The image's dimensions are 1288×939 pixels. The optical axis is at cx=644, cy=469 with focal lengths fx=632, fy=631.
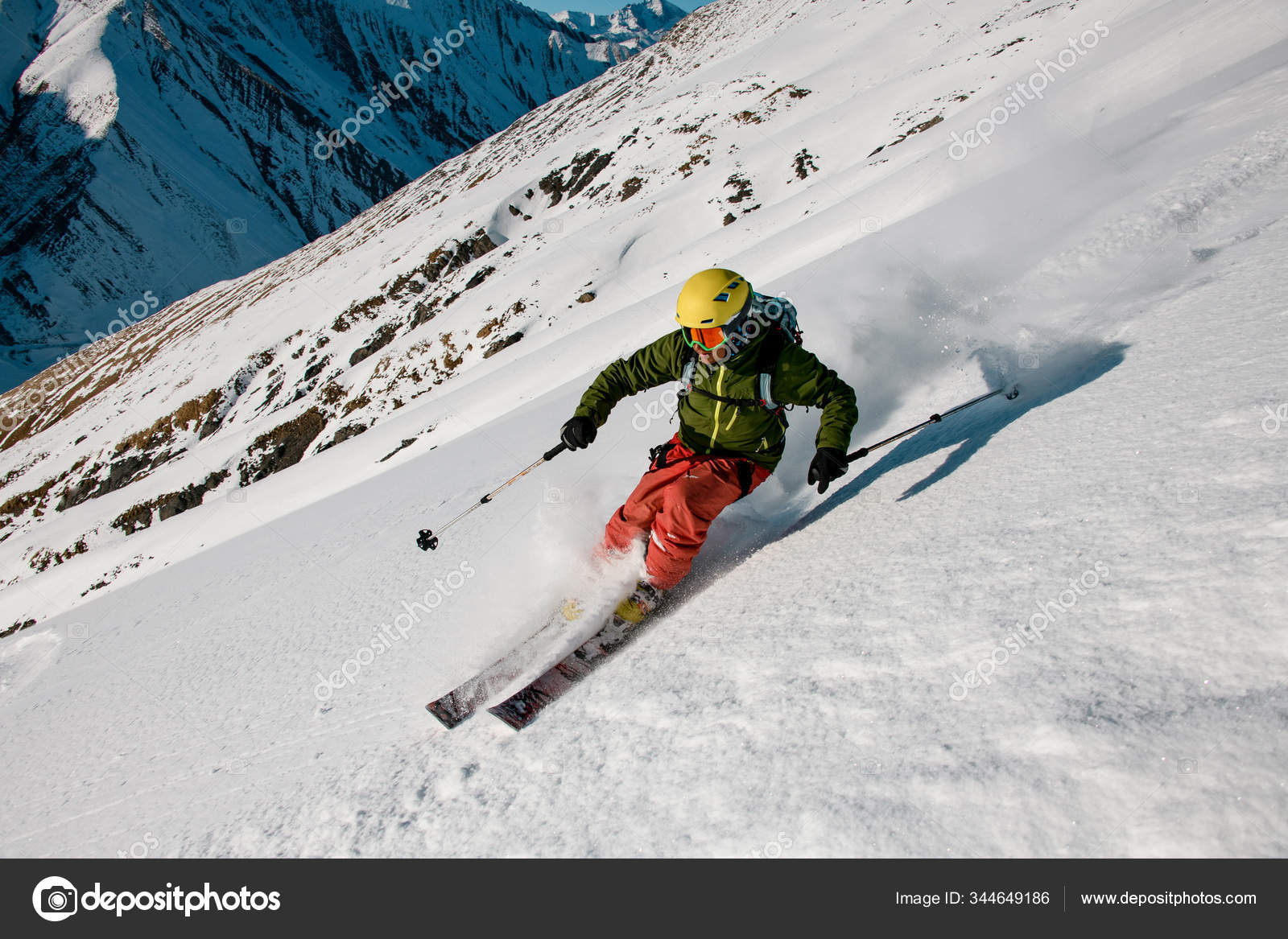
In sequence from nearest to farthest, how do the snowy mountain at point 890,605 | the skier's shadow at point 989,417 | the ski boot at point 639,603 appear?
the snowy mountain at point 890,605, the ski boot at point 639,603, the skier's shadow at point 989,417

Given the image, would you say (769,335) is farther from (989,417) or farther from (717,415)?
(989,417)

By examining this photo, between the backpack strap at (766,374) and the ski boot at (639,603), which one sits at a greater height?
the backpack strap at (766,374)

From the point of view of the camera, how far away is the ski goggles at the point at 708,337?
14.0 ft

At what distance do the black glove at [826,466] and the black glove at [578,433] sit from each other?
1831 millimetres

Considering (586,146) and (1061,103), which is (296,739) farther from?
(586,146)

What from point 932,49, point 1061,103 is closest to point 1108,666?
point 1061,103

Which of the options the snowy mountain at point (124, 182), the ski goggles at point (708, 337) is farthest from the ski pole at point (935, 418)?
the snowy mountain at point (124, 182)

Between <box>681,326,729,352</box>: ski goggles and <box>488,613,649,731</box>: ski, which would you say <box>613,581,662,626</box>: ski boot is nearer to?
<box>488,613,649,731</box>: ski

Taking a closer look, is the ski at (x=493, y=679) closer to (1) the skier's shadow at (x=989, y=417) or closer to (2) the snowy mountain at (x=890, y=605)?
(2) the snowy mountain at (x=890, y=605)

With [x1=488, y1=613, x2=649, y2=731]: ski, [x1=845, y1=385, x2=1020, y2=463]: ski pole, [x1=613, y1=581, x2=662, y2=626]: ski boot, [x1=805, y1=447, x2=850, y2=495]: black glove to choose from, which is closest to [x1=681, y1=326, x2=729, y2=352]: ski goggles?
[x1=805, y1=447, x2=850, y2=495]: black glove

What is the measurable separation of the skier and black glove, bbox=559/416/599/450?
0.61m
